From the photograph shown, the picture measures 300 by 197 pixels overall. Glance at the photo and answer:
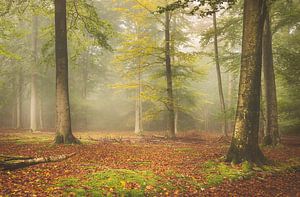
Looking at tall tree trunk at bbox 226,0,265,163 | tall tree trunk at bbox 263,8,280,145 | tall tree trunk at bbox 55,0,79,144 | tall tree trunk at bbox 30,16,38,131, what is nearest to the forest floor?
tall tree trunk at bbox 226,0,265,163

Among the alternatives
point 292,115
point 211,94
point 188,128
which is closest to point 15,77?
point 188,128

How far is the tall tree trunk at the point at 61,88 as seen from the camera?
1382 centimetres

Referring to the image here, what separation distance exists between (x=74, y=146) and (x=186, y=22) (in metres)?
16.6

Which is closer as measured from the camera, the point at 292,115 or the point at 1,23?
the point at 1,23

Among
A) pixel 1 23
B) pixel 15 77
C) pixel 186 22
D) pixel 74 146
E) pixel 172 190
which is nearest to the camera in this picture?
pixel 172 190

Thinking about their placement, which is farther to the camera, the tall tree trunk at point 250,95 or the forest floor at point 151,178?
the tall tree trunk at point 250,95

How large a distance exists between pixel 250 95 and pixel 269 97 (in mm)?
5714

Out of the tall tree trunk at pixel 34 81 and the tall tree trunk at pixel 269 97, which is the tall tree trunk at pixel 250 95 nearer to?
the tall tree trunk at pixel 269 97

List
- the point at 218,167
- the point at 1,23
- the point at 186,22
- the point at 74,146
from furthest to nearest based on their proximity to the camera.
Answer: the point at 186,22
the point at 1,23
the point at 74,146
the point at 218,167

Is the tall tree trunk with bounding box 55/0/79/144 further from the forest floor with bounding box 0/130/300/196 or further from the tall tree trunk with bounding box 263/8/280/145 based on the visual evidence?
the tall tree trunk with bounding box 263/8/280/145

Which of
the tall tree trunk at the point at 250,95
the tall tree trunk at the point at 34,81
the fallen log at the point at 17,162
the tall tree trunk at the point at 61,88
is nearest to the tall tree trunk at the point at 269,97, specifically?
the tall tree trunk at the point at 250,95

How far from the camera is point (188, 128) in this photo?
103 ft

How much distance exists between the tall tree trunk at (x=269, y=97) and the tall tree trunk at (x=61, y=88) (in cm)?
1050

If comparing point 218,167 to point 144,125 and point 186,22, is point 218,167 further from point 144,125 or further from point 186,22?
point 144,125
